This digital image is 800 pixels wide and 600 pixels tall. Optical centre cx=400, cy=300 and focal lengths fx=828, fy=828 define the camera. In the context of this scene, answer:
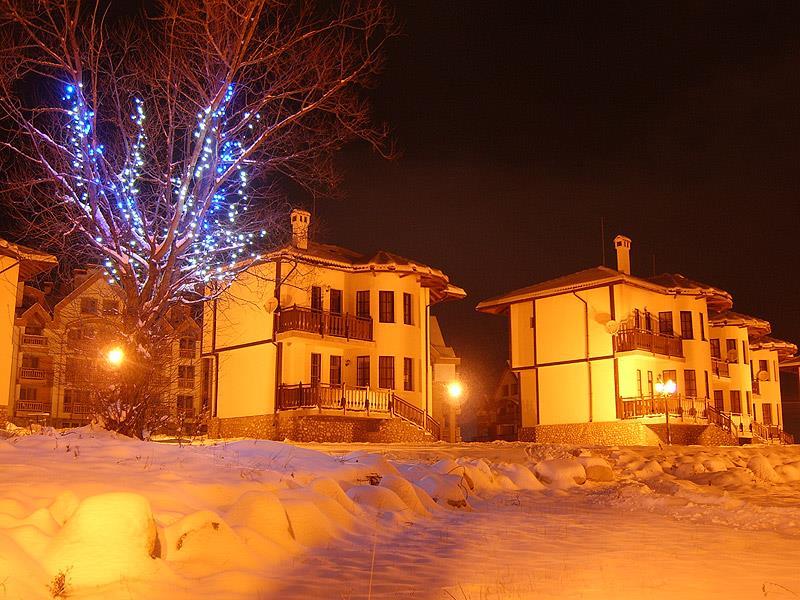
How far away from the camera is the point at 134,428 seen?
47.9 ft

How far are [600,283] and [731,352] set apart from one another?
14.5 metres

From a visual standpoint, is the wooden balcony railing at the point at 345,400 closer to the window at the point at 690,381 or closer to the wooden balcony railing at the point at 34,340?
the window at the point at 690,381

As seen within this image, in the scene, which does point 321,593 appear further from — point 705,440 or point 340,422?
point 705,440

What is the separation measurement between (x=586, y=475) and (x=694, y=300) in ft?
84.3

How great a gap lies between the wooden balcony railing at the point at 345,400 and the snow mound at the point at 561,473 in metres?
14.6

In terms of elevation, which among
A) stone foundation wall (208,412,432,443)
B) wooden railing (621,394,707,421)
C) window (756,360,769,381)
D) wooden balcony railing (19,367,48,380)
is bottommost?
stone foundation wall (208,412,432,443)

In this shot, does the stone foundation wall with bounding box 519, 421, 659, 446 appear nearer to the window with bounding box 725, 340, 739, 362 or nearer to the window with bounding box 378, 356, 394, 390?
the window with bounding box 378, 356, 394, 390

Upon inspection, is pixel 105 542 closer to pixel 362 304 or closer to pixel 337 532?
pixel 337 532

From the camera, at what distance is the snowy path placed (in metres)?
5.92

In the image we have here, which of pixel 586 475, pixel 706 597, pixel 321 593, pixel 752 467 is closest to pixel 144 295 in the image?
pixel 586 475

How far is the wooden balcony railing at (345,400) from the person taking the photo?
28.5 m

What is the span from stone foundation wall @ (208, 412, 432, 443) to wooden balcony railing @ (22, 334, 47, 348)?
74.5 feet

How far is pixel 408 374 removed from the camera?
1252 inches

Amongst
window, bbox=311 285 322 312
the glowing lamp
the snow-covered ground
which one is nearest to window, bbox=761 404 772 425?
window, bbox=311 285 322 312
